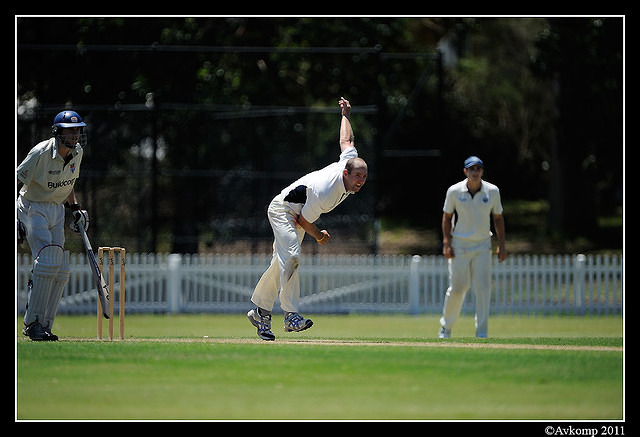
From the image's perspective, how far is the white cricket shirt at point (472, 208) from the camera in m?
13.8

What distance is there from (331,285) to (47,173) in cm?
1004

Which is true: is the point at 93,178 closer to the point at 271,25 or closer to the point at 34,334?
the point at 271,25

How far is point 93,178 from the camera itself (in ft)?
71.4

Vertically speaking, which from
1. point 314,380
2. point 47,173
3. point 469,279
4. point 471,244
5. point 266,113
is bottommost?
point 314,380

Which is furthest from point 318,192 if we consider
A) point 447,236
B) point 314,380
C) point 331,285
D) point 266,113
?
point 266,113

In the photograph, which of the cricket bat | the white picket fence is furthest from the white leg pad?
the white picket fence

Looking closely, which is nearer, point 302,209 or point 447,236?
point 302,209

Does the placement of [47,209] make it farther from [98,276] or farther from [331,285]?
[331,285]

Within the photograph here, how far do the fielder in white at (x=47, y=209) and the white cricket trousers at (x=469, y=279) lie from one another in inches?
186

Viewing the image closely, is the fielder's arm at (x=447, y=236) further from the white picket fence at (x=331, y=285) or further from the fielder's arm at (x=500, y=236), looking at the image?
the white picket fence at (x=331, y=285)

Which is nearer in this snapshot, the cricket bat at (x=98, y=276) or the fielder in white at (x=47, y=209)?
the fielder in white at (x=47, y=209)

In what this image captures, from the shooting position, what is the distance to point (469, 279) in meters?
13.9

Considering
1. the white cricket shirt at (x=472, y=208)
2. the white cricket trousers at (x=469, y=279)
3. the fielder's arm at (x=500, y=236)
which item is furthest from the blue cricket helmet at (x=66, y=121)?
the fielder's arm at (x=500, y=236)

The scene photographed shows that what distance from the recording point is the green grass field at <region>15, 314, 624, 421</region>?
354 inches
